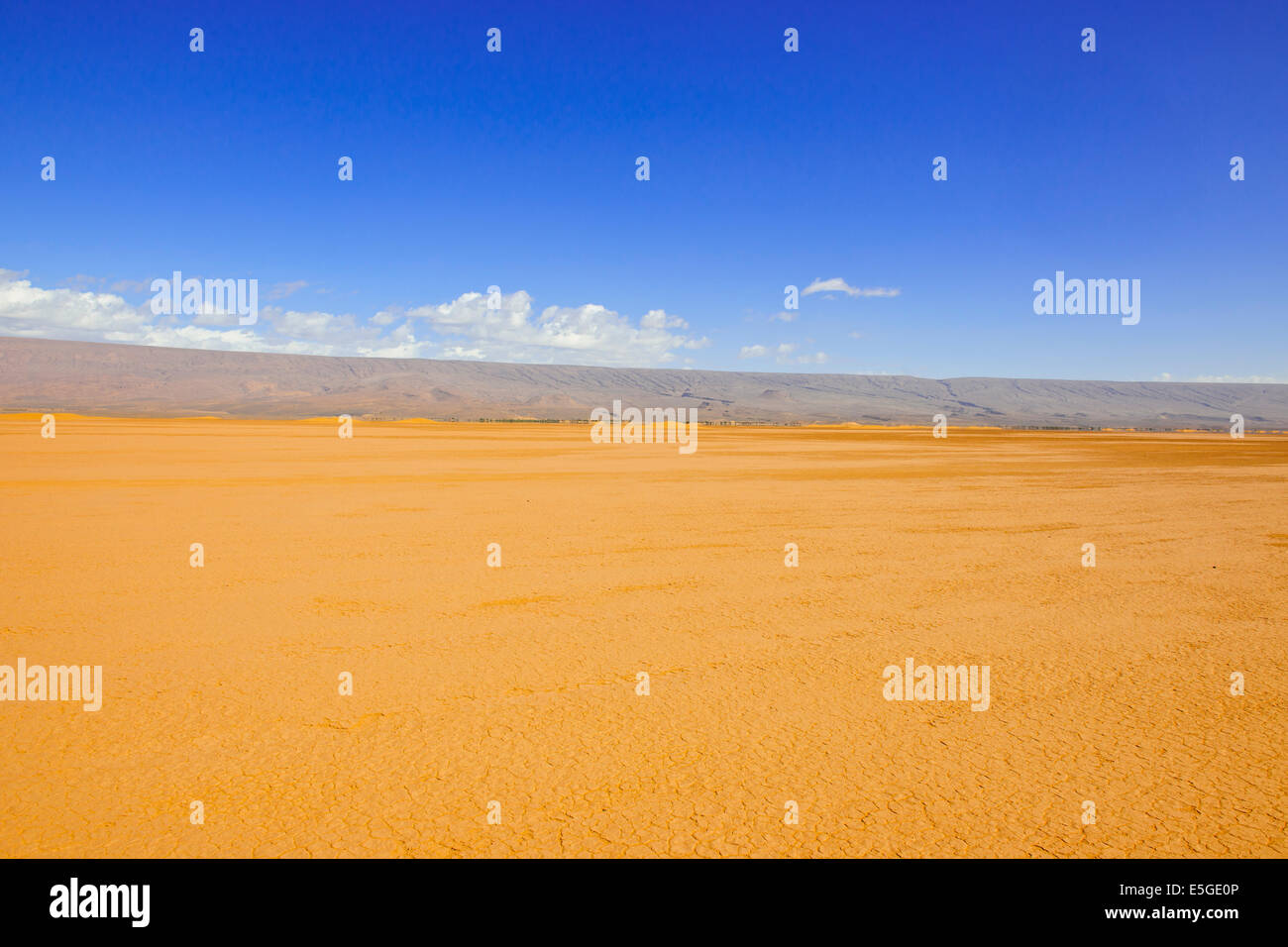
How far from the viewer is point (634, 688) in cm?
615

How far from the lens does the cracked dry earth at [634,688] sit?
4.16 m

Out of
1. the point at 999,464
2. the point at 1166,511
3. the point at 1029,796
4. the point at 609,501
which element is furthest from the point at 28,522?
the point at 999,464

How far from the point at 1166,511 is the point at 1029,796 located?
15.9 metres

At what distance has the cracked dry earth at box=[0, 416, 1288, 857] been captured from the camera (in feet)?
13.6

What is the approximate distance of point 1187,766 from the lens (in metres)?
4.84

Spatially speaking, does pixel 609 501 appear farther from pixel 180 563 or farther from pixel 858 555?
pixel 180 563

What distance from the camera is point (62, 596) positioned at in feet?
28.4

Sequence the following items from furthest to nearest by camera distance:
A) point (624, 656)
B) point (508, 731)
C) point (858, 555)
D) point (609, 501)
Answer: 1. point (609, 501)
2. point (858, 555)
3. point (624, 656)
4. point (508, 731)

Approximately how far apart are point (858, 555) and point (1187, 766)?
22.6 ft
